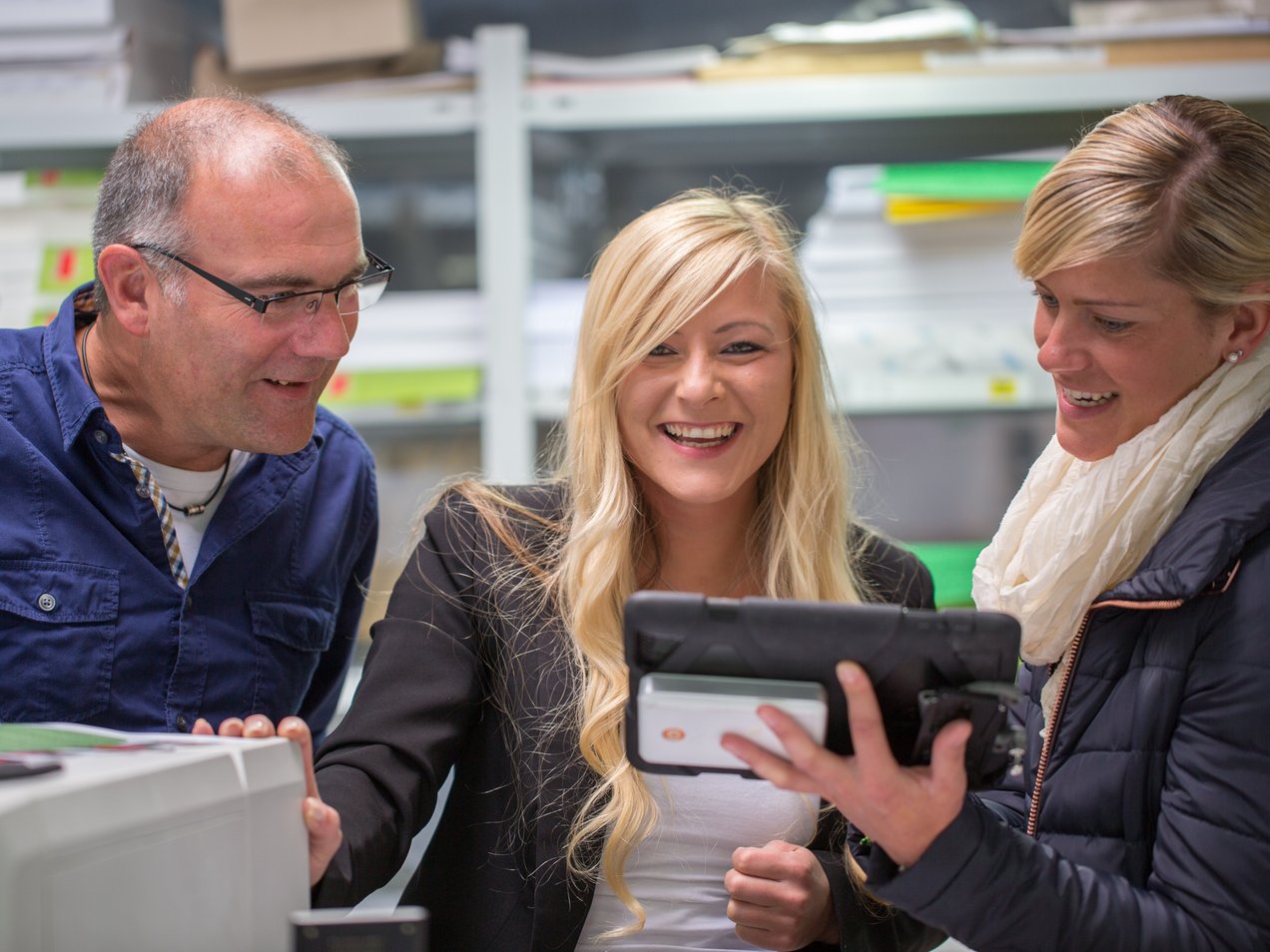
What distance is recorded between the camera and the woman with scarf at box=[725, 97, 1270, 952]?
102cm

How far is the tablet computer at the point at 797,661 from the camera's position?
94 centimetres

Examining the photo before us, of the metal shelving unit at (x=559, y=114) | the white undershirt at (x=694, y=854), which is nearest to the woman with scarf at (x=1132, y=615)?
the white undershirt at (x=694, y=854)

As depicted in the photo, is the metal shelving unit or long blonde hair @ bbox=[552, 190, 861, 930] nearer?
long blonde hair @ bbox=[552, 190, 861, 930]

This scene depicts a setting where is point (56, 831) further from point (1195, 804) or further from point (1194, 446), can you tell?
point (1194, 446)

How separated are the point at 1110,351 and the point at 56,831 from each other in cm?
101

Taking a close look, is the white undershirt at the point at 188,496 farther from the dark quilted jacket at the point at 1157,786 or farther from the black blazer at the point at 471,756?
the dark quilted jacket at the point at 1157,786

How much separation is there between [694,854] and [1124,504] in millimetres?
601

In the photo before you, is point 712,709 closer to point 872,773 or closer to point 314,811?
point 872,773

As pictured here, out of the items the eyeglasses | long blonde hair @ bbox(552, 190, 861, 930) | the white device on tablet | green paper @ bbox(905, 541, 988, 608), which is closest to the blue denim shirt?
the eyeglasses

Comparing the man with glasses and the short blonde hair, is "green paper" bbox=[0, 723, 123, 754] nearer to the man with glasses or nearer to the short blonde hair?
the man with glasses

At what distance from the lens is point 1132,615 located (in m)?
1.18

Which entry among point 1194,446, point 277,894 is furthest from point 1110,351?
point 277,894

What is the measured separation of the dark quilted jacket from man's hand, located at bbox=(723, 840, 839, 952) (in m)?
0.26

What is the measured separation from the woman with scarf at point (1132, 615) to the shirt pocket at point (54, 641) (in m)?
0.85
